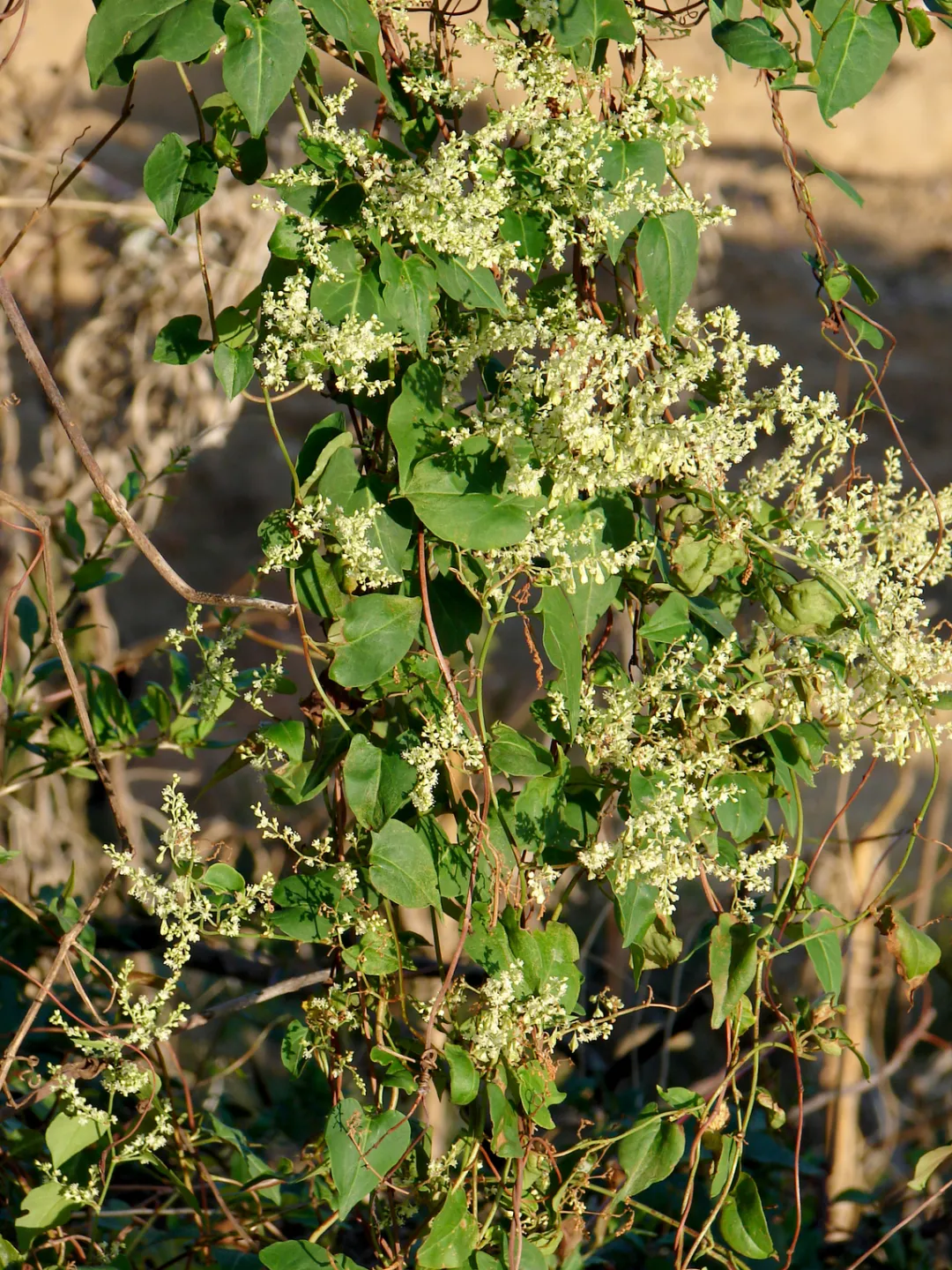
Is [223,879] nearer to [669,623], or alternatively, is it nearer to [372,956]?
[372,956]

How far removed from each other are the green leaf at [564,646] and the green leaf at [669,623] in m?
0.06

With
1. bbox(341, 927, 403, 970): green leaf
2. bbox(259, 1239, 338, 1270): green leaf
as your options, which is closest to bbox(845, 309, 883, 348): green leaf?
bbox(341, 927, 403, 970): green leaf

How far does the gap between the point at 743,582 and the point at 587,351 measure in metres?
0.28

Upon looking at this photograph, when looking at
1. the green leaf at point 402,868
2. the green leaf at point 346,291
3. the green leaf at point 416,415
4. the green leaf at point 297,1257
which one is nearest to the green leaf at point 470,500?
the green leaf at point 416,415

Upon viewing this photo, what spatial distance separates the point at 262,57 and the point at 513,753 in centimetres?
51

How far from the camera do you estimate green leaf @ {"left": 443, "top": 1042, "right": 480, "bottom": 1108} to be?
0.89 metres

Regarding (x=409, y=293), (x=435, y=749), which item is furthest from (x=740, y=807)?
(x=409, y=293)

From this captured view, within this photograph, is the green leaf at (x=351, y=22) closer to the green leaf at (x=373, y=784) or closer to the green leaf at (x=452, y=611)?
the green leaf at (x=452, y=611)

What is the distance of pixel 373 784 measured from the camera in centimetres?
88

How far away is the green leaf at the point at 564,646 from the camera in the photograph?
86cm

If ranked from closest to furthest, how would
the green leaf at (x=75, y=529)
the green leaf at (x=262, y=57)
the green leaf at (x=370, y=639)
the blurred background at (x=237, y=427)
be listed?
1. the green leaf at (x=262, y=57)
2. the green leaf at (x=370, y=639)
3. the green leaf at (x=75, y=529)
4. the blurred background at (x=237, y=427)

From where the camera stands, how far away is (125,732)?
1.35m

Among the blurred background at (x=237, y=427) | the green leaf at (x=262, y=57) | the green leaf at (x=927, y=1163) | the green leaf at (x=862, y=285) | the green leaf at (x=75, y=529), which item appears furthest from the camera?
the blurred background at (x=237, y=427)

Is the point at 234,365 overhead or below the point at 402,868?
overhead
